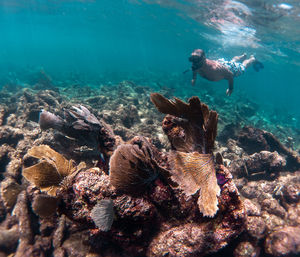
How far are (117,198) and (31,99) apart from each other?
10317 mm

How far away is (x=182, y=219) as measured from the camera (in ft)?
8.38

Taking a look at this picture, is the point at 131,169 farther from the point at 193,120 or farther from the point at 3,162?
the point at 3,162

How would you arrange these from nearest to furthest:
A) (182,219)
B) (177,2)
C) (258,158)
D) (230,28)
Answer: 1. (182,219)
2. (258,158)
3. (177,2)
4. (230,28)

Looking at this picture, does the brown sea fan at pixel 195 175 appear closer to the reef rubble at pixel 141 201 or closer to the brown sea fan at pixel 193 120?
the reef rubble at pixel 141 201

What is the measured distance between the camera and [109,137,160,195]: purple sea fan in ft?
7.39

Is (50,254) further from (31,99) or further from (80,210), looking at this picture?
(31,99)

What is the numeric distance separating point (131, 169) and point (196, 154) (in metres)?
0.85

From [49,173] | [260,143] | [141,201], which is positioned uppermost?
[141,201]

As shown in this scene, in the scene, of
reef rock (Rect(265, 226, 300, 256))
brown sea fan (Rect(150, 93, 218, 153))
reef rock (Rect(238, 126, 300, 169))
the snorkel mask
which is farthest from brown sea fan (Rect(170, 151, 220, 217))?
the snorkel mask

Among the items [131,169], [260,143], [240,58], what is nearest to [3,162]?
[131,169]

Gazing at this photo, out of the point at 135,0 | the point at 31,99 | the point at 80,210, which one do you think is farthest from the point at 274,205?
the point at 135,0

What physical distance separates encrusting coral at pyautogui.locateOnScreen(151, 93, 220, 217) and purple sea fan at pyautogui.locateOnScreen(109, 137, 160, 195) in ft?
1.09

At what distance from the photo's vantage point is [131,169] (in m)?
2.29

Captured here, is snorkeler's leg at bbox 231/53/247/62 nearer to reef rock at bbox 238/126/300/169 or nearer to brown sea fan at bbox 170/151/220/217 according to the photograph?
reef rock at bbox 238/126/300/169
